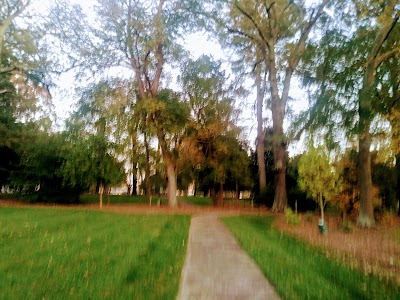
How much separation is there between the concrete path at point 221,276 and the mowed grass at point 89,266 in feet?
0.77

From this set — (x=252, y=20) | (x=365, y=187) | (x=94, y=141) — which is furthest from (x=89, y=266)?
(x=94, y=141)

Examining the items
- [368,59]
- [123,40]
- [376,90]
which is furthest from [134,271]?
[123,40]

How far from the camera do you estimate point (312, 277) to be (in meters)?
6.38

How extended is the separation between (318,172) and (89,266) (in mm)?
11311

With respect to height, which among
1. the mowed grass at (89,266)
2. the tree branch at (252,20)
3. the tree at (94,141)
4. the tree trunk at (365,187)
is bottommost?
the mowed grass at (89,266)

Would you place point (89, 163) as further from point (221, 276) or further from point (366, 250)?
point (221, 276)

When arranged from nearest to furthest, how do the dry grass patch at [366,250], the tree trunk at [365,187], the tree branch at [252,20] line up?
the dry grass patch at [366,250] → the tree trunk at [365,187] → the tree branch at [252,20]

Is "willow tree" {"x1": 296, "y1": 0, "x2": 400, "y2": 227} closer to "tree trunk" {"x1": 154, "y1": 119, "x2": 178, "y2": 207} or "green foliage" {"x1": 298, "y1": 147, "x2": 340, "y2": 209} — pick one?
"green foliage" {"x1": 298, "y1": 147, "x2": 340, "y2": 209}

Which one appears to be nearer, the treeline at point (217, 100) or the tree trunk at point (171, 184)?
the treeline at point (217, 100)

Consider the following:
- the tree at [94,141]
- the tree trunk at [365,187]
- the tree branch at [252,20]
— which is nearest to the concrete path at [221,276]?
the tree trunk at [365,187]

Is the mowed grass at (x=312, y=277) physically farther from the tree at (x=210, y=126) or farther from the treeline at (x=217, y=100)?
the tree at (x=210, y=126)

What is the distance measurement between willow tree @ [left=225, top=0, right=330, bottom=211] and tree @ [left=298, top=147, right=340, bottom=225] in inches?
237

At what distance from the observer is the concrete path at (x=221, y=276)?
17.4ft

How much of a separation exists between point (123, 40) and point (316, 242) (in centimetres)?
2062
